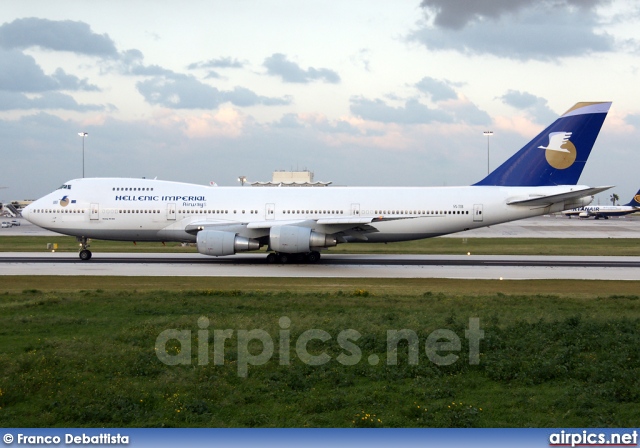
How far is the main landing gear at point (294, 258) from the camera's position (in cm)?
3562

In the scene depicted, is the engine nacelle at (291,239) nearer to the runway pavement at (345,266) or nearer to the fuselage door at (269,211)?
the runway pavement at (345,266)

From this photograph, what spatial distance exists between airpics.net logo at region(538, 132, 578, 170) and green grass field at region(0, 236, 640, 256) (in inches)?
338

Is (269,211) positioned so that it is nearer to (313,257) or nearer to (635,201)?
(313,257)

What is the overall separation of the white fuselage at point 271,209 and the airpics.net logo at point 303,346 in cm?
2055

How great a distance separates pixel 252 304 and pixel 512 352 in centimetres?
889

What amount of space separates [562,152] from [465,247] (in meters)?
14.6

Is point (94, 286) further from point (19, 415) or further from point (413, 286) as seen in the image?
point (19, 415)

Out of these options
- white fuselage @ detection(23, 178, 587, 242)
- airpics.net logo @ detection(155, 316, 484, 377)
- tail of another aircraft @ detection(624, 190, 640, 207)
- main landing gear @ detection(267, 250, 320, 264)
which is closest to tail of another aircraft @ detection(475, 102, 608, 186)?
white fuselage @ detection(23, 178, 587, 242)

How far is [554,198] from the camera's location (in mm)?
34781

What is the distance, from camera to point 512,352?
1362 centimetres

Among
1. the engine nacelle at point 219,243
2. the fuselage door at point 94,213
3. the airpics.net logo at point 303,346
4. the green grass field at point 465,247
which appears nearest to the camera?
the airpics.net logo at point 303,346

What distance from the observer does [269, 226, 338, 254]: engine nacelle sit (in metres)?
32.7

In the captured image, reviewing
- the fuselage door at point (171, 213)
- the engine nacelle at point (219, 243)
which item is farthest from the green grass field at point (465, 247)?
the engine nacelle at point (219, 243)

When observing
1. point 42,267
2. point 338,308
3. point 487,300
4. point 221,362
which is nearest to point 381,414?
point 221,362
